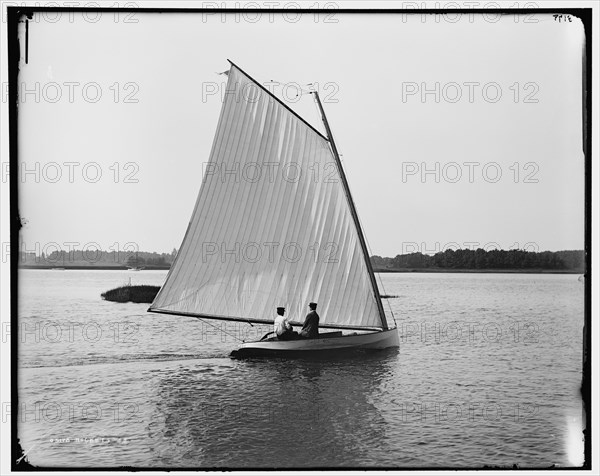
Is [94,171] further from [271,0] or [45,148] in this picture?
[271,0]

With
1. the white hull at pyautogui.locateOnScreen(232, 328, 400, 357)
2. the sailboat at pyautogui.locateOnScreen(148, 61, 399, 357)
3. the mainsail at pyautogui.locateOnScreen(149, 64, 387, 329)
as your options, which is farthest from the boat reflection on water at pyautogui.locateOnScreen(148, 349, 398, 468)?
the mainsail at pyautogui.locateOnScreen(149, 64, 387, 329)

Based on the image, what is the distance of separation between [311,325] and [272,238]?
148 centimetres

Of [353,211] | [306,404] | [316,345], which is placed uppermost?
[353,211]

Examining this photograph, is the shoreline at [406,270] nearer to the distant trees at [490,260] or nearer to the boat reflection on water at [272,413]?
the distant trees at [490,260]

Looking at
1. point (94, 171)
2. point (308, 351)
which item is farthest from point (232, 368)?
point (94, 171)

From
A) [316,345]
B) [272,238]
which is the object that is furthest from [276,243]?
[316,345]

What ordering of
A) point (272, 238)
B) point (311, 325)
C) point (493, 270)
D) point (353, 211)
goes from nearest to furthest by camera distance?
point (493, 270) → point (353, 211) → point (272, 238) → point (311, 325)

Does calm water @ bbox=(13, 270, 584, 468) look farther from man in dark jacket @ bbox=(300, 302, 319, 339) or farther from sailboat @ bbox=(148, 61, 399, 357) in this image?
sailboat @ bbox=(148, 61, 399, 357)

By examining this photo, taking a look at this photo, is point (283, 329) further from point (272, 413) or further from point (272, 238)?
point (272, 413)

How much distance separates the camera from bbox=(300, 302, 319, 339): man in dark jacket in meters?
8.67

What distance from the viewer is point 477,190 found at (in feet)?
21.1

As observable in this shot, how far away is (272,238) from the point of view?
852 centimetres

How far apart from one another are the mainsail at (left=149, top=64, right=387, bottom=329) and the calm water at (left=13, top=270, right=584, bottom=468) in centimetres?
104

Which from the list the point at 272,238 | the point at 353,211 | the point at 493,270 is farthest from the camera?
the point at 272,238
